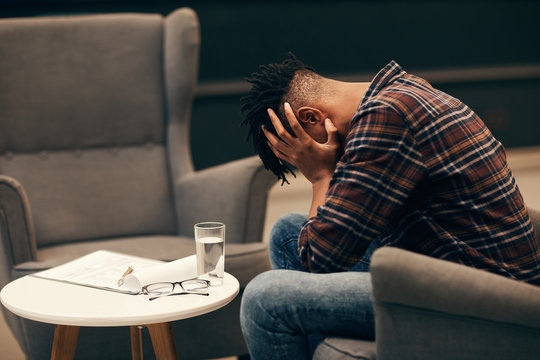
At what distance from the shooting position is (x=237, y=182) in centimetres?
180

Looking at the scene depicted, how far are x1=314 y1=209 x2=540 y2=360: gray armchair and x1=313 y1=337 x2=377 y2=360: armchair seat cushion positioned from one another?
58mm

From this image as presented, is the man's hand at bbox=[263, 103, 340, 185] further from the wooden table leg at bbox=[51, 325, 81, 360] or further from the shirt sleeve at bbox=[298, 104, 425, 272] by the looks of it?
the wooden table leg at bbox=[51, 325, 81, 360]

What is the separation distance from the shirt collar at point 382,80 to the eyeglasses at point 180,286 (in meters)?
0.47

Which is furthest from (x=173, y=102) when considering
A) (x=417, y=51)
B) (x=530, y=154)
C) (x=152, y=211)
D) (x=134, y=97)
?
(x=530, y=154)

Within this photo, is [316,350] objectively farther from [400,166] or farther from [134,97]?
[134,97]

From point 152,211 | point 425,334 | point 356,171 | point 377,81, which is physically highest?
point 377,81

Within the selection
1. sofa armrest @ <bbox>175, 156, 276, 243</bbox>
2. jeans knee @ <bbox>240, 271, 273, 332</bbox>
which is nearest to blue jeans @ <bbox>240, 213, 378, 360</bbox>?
jeans knee @ <bbox>240, 271, 273, 332</bbox>

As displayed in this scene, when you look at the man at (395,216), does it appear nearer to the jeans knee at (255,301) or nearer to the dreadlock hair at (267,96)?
the jeans knee at (255,301)

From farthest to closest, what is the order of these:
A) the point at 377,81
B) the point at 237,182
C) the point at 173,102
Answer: the point at 173,102, the point at 237,182, the point at 377,81

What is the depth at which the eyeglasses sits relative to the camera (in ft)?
3.77

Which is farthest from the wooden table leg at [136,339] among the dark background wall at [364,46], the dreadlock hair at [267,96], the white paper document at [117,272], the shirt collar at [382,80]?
the dark background wall at [364,46]

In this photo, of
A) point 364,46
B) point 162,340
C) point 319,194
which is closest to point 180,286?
point 162,340

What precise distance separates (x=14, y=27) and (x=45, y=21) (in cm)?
10

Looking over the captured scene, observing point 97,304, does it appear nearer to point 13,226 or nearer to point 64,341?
point 64,341
